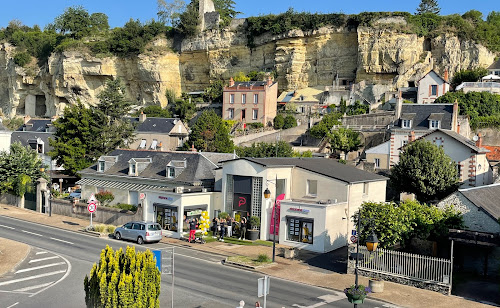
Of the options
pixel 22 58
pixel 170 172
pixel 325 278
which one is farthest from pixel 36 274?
pixel 22 58

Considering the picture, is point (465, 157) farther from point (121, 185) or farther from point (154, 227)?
point (121, 185)

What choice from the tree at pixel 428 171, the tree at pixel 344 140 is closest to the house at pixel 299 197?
the tree at pixel 428 171

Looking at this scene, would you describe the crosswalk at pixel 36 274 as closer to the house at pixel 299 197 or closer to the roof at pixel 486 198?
the house at pixel 299 197

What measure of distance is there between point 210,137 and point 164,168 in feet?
60.5

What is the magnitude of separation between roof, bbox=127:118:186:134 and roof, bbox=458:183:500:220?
42619 mm

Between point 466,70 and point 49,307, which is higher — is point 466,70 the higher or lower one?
the higher one

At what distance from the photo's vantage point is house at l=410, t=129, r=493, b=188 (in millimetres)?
38000

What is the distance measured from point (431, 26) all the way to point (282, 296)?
2531 inches

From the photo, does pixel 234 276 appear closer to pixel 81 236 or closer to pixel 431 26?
pixel 81 236

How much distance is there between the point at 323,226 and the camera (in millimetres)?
28844

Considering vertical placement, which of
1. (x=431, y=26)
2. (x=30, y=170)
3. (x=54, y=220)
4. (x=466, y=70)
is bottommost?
(x=54, y=220)

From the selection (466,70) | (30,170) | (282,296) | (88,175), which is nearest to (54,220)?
(88,175)

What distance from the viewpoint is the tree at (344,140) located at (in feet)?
174

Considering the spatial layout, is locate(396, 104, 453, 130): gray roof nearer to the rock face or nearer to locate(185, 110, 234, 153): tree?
locate(185, 110, 234, 153): tree
